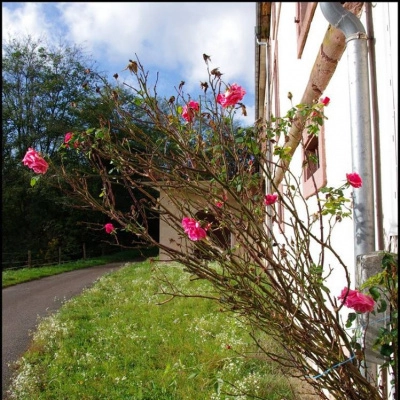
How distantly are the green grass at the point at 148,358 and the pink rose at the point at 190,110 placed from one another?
2.99 ft

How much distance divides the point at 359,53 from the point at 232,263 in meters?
1.26

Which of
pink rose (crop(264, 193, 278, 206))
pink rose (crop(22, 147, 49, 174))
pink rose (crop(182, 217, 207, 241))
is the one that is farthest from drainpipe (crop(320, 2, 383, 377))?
pink rose (crop(22, 147, 49, 174))

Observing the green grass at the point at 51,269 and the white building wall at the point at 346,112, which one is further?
the green grass at the point at 51,269

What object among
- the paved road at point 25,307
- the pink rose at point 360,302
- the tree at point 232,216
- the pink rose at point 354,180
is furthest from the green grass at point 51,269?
the pink rose at point 360,302

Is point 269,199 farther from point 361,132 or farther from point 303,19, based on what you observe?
point 303,19

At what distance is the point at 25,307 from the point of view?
952 centimetres

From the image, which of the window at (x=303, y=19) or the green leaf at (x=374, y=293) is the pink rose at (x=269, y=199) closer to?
the green leaf at (x=374, y=293)

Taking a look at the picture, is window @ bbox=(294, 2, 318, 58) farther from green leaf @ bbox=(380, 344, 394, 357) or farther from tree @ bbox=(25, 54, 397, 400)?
green leaf @ bbox=(380, 344, 394, 357)

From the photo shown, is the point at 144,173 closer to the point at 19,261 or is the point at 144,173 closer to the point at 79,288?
the point at 79,288

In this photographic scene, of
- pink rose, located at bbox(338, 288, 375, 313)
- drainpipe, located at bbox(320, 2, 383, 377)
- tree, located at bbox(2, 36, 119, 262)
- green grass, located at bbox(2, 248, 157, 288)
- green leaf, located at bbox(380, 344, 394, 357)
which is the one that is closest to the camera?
green leaf, located at bbox(380, 344, 394, 357)

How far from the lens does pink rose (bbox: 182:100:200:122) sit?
8.82ft

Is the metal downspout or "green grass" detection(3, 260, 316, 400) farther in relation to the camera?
"green grass" detection(3, 260, 316, 400)

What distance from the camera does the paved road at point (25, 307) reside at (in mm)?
6008

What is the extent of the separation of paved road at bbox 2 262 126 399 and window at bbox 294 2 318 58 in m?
4.54
